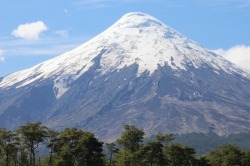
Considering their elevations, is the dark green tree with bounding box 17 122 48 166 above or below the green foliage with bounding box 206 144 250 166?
above

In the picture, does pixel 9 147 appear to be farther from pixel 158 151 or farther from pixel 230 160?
pixel 230 160

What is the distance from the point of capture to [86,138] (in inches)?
4902

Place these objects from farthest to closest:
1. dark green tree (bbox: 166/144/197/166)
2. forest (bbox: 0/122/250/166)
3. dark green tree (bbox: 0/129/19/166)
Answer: dark green tree (bbox: 166/144/197/166) → forest (bbox: 0/122/250/166) → dark green tree (bbox: 0/129/19/166)

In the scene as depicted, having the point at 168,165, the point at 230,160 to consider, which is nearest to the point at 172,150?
the point at 168,165

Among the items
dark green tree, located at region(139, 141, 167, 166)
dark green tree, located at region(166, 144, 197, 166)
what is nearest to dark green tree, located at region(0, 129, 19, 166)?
dark green tree, located at region(139, 141, 167, 166)

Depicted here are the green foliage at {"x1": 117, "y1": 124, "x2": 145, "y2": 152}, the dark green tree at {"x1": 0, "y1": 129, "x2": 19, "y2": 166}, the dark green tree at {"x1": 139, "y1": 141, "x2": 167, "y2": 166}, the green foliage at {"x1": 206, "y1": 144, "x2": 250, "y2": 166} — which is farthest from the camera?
the green foliage at {"x1": 206, "y1": 144, "x2": 250, "y2": 166}

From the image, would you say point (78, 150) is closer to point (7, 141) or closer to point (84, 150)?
point (84, 150)

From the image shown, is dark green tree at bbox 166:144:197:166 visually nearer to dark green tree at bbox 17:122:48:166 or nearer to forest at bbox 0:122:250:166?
forest at bbox 0:122:250:166

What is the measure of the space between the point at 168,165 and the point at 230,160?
63.0ft

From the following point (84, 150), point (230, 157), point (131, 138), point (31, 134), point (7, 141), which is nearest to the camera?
point (31, 134)

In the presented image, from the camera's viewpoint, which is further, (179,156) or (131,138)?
(131,138)

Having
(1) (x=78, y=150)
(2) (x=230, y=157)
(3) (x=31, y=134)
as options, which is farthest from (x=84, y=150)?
(2) (x=230, y=157)

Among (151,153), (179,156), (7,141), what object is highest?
(7,141)

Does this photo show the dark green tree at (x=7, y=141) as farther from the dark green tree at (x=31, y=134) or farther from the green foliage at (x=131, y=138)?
the green foliage at (x=131, y=138)
